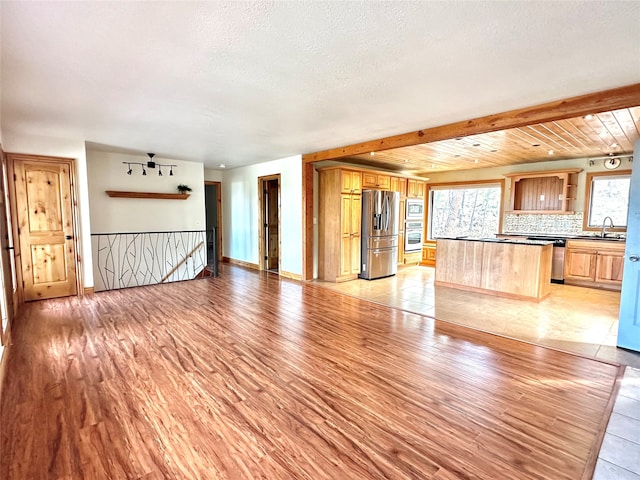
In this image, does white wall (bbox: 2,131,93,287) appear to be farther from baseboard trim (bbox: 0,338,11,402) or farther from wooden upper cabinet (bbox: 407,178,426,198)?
wooden upper cabinet (bbox: 407,178,426,198)

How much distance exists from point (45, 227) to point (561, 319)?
7.28 meters

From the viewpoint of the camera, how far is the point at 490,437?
1.95 m

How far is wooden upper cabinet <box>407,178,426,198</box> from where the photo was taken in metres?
7.78

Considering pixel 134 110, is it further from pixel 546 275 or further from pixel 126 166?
pixel 546 275

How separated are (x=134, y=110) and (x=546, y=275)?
6158 mm

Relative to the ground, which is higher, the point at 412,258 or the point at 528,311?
the point at 412,258

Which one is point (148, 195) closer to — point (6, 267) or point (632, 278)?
point (6, 267)

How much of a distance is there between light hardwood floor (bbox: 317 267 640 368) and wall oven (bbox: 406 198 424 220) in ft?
6.65

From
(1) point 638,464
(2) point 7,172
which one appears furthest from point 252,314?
(2) point 7,172

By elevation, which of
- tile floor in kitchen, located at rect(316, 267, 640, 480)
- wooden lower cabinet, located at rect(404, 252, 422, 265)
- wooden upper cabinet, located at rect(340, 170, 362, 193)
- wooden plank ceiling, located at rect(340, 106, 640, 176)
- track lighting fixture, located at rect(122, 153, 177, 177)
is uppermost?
wooden plank ceiling, located at rect(340, 106, 640, 176)

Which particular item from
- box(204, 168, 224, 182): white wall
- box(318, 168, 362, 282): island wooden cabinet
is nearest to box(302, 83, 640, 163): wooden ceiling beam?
box(318, 168, 362, 282): island wooden cabinet

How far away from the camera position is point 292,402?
2.29 m

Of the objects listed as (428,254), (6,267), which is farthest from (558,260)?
(6,267)

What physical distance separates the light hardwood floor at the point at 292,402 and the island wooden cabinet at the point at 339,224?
2.34m
